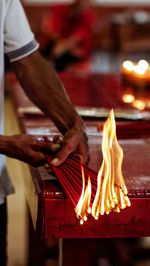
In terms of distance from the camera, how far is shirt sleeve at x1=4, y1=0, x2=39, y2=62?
1737mm

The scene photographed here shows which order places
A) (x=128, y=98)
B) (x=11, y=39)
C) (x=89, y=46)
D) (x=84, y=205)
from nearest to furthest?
(x=84, y=205)
(x=11, y=39)
(x=128, y=98)
(x=89, y=46)

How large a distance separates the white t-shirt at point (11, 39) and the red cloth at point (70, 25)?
3961mm

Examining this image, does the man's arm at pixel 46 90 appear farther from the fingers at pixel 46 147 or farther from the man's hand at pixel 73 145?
the fingers at pixel 46 147

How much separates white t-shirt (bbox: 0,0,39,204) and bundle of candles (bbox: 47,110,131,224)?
252mm

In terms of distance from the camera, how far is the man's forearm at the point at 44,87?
1.78 metres

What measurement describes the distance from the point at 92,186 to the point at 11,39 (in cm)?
49

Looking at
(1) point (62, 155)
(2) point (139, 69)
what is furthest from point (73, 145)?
(2) point (139, 69)

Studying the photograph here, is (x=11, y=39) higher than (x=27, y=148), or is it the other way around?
(x=11, y=39)

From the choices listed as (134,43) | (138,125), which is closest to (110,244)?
(138,125)

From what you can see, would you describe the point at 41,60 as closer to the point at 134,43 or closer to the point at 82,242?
the point at 82,242

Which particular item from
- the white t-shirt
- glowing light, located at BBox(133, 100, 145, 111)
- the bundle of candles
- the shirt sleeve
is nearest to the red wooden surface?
the bundle of candles

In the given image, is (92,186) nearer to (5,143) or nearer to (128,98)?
(5,143)

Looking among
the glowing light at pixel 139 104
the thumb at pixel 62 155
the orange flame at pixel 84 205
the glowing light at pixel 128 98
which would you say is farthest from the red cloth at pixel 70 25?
the orange flame at pixel 84 205

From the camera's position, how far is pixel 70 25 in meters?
5.93
